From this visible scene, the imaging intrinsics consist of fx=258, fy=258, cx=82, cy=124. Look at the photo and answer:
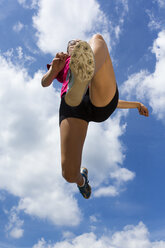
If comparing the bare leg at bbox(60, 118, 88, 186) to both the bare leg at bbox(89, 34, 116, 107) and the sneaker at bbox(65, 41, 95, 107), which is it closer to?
the bare leg at bbox(89, 34, 116, 107)

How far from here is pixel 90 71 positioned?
331 centimetres

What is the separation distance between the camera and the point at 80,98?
3484mm

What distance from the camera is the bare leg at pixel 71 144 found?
12.5ft

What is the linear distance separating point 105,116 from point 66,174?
108 centimetres

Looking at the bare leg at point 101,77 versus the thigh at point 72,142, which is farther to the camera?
the thigh at point 72,142

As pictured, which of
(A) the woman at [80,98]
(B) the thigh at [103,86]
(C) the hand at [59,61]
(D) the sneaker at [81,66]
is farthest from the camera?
(C) the hand at [59,61]

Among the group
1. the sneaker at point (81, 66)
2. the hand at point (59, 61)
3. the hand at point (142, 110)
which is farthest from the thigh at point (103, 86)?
the hand at point (142, 110)

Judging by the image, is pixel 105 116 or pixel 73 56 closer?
pixel 73 56

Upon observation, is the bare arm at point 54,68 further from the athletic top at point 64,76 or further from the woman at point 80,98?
the athletic top at point 64,76

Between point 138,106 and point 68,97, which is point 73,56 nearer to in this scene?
point 68,97

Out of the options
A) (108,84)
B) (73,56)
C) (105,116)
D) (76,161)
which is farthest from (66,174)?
(73,56)

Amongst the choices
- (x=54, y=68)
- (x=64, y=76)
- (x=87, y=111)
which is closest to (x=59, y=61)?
(x=54, y=68)

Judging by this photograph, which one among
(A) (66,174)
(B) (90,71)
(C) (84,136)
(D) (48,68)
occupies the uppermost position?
(D) (48,68)

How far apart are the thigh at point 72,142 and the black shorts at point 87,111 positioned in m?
0.08
